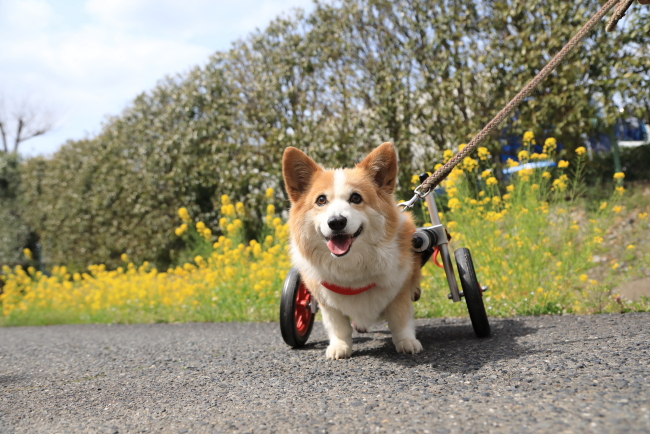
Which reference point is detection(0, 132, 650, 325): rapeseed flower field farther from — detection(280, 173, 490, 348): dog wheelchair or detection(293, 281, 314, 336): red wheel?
detection(293, 281, 314, 336): red wheel

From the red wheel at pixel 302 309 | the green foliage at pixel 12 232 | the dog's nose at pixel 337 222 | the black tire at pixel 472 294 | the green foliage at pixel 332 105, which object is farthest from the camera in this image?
the green foliage at pixel 12 232

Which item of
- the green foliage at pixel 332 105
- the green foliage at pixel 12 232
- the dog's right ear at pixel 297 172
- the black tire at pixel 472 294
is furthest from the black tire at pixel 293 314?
the green foliage at pixel 12 232

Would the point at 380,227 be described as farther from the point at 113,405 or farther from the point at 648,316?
the point at 648,316

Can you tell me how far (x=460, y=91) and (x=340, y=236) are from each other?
520 centimetres

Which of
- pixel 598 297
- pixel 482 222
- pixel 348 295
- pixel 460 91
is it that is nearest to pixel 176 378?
pixel 348 295

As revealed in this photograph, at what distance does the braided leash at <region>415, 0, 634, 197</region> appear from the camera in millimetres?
2662

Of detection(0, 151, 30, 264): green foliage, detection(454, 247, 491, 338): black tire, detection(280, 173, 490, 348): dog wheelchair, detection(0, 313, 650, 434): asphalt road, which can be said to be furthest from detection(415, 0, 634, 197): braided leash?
detection(0, 151, 30, 264): green foliage

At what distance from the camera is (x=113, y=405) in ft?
7.47

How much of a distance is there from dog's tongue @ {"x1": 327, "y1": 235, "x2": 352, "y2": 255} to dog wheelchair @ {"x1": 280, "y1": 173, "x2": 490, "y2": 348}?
559 mm

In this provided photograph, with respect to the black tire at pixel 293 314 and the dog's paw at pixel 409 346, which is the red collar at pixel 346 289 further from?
the black tire at pixel 293 314

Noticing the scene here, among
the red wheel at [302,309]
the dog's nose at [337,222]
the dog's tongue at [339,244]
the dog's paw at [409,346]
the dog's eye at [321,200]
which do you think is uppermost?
the dog's eye at [321,200]

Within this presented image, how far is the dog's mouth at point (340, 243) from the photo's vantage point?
2479 millimetres

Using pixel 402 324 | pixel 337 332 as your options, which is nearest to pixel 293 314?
pixel 337 332

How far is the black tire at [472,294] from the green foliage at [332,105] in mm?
4172
